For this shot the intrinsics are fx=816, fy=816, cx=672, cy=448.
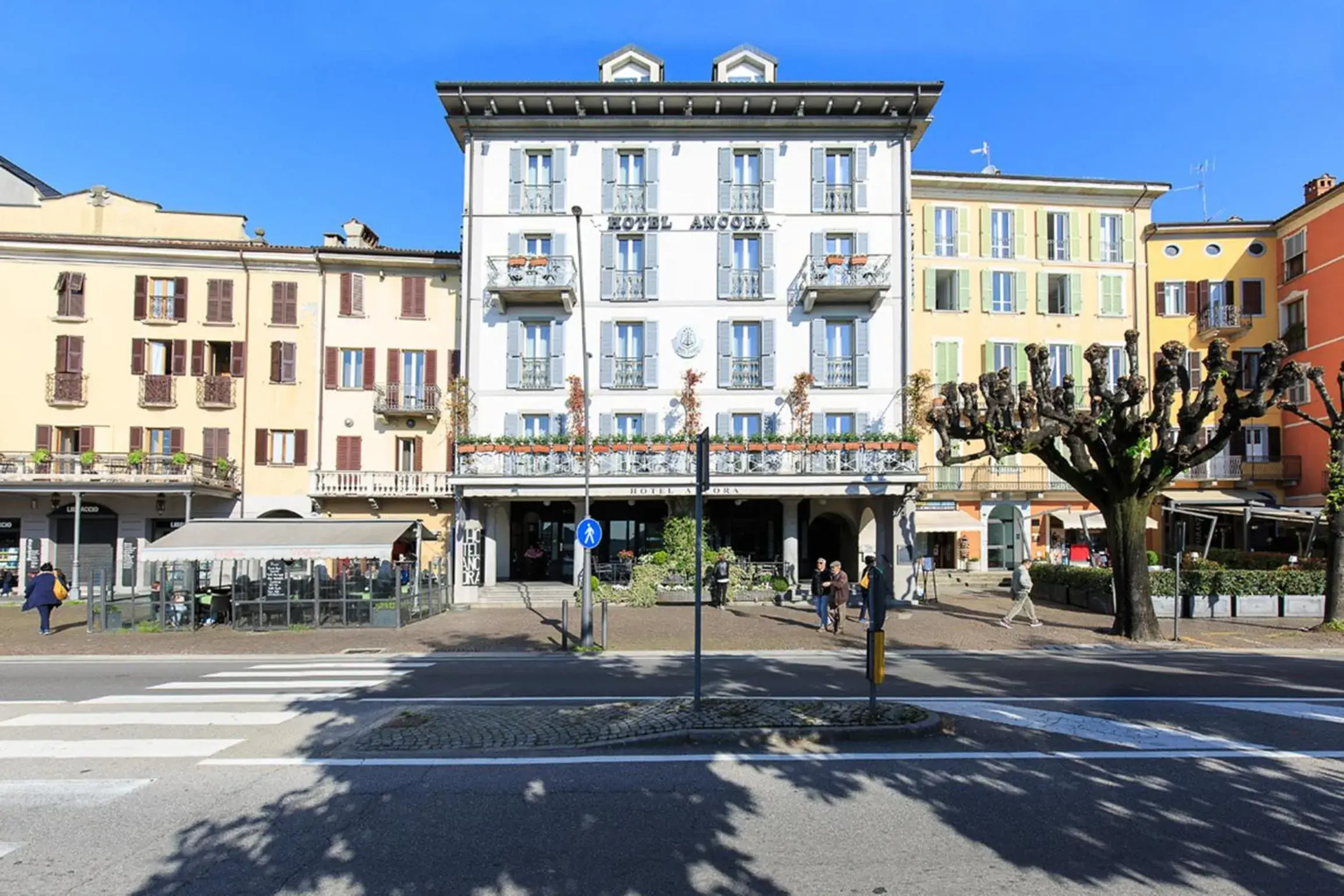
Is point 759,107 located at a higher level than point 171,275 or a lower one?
higher

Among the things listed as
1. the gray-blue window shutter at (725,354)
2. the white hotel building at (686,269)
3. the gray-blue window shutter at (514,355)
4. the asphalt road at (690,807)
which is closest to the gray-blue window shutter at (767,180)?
the white hotel building at (686,269)

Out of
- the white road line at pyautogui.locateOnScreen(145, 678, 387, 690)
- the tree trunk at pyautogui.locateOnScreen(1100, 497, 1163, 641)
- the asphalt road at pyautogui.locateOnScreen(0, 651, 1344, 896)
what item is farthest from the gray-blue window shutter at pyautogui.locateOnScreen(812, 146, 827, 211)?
the white road line at pyautogui.locateOnScreen(145, 678, 387, 690)

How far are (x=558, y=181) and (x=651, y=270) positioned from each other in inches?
A: 179

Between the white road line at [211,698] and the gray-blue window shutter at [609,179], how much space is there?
21.4 meters

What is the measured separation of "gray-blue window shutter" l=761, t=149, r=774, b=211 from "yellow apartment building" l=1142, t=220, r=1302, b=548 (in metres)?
17.0

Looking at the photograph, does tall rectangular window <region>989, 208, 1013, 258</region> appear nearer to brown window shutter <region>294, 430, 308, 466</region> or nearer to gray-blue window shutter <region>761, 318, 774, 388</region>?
gray-blue window shutter <region>761, 318, 774, 388</region>

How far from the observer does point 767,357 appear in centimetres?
2780

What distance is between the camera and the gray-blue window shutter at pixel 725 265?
28.0 meters

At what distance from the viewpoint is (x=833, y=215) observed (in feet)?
92.9

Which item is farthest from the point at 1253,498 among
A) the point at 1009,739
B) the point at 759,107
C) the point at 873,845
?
the point at 873,845

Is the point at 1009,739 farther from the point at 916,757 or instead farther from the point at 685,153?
the point at 685,153

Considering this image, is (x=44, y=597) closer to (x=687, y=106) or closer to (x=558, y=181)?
(x=558, y=181)

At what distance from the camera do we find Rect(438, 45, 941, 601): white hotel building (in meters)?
27.6

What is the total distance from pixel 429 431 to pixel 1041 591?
69.4 ft
